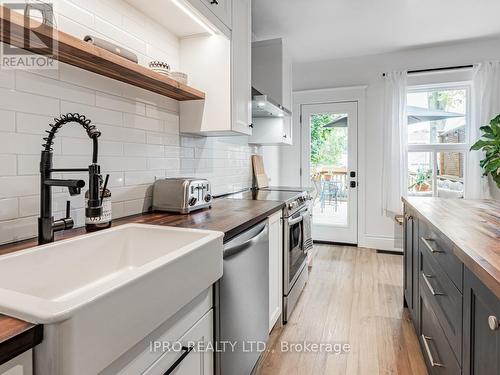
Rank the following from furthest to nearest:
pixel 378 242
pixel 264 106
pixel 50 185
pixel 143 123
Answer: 1. pixel 378 242
2. pixel 264 106
3. pixel 143 123
4. pixel 50 185

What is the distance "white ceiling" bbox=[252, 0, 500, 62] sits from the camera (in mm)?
2830

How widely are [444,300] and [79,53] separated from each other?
175 centimetres

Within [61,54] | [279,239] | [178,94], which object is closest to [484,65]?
[279,239]

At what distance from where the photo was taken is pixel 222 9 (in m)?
1.88

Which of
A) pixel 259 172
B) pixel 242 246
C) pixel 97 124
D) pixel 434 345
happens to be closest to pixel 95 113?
pixel 97 124

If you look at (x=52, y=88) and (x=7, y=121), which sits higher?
(x=52, y=88)

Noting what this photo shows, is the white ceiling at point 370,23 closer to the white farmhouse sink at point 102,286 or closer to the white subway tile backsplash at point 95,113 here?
the white subway tile backsplash at point 95,113

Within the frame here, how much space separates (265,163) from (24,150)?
3.06m

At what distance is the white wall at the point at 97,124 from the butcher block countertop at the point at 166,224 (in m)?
0.11

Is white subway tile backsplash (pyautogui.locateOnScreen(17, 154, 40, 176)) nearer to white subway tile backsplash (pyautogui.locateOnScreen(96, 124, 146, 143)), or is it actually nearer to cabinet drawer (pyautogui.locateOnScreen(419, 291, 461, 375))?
white subway tile backsplash (pyautogui.locateOnScreen(96, 124, 146, 143))

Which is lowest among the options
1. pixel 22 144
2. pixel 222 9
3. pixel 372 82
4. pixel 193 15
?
pixel 22 144

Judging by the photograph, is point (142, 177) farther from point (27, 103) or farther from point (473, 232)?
point (473, 232)

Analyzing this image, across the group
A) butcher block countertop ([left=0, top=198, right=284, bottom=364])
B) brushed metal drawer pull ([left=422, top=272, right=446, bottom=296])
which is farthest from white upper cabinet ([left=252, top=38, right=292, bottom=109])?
brushed metal drawer pull ([left=422, top=272, right=446, bottom=296])

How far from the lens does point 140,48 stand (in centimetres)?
166
